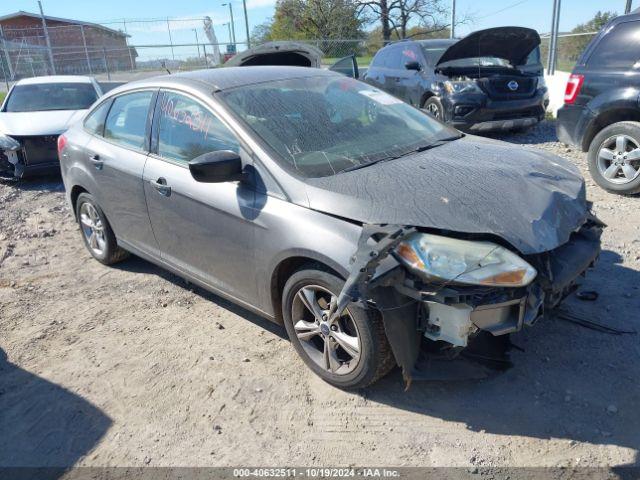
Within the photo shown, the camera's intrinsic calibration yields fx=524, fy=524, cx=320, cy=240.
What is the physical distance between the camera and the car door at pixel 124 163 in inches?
154

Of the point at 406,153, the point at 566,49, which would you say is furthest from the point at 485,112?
the point at 566,49

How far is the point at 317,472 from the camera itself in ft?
8.19

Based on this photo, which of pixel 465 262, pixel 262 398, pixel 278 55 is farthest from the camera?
pixel 278 55

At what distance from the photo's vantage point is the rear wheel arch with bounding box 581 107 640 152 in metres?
5.79

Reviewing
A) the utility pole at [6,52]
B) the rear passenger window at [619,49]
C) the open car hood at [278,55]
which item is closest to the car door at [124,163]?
the open car hood at [278,55]

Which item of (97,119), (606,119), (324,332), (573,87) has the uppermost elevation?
(97,119)

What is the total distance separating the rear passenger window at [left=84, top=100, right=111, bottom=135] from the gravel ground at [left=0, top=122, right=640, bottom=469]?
1.53m

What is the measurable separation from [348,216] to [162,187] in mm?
1572

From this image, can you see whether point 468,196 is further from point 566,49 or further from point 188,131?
point 566,49

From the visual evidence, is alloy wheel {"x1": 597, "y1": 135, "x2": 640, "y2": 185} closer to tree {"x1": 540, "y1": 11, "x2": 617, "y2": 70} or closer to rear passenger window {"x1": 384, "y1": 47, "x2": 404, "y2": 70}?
rear passenger window {"x1": 384, "y1": 47, "x2": 404, "y2": 70}

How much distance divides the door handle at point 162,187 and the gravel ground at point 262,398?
98cm

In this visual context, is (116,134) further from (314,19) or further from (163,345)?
(314,19)

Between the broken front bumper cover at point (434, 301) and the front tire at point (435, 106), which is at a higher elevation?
the front tire at point (435, 106)

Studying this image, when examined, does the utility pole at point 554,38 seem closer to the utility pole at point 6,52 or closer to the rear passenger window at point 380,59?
the rear passenger window at point 380,59
